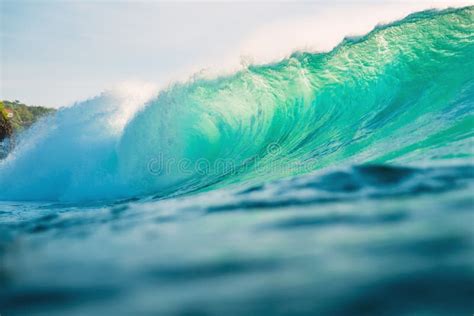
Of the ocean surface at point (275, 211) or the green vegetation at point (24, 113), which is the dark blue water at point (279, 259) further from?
the green vegetation at point (24, 113)

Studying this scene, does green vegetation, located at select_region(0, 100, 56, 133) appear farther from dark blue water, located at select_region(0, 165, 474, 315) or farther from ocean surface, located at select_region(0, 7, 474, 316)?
dark blue water, located at select_region(0, 165, 474, 315)

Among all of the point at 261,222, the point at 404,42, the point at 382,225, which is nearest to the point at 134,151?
the point at 404,42

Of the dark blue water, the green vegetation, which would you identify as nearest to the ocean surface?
the dark blue water

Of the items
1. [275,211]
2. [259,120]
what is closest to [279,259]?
[275,211]

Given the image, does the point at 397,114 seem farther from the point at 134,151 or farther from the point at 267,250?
the point at 267,250

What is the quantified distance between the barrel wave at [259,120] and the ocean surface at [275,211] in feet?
0.18

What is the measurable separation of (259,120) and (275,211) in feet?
26.5

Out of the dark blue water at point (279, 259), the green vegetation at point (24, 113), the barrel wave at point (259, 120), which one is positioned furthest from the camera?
the green vegetation at point (24, 113)

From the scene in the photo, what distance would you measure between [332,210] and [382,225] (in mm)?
574

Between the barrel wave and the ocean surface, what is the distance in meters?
0.05

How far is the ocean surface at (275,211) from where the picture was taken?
2.03 m

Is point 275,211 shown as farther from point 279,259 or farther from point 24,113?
point 24,113

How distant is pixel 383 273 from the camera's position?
2.05 metres

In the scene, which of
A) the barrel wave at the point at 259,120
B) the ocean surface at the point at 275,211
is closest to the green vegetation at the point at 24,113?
the barrel wave at the point at 259,120
